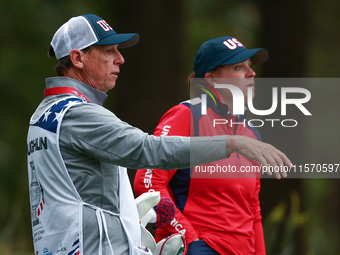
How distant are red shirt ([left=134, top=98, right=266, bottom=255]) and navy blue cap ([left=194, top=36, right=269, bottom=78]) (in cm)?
50

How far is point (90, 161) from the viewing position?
2.14 m

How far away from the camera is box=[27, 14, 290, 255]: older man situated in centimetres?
198

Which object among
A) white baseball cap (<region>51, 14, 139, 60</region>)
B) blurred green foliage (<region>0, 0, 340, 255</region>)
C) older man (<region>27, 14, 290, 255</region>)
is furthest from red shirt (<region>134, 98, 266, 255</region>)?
blurred green foliage (<region>0, 0, 340, 255</region>)

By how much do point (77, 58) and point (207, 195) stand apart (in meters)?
1.19

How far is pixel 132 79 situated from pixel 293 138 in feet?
7.25

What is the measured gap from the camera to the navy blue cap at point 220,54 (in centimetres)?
334

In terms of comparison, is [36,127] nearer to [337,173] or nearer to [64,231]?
[64,231]

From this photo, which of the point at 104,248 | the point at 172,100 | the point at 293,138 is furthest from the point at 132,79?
the point at 104,248

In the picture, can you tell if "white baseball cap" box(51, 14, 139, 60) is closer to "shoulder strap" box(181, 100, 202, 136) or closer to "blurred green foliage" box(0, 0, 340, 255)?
"shoulder strap" box(181, 100, 202, 136)

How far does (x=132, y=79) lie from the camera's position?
5.00 metres

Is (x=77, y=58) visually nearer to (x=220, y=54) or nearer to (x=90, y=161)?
(x=90, y=161)

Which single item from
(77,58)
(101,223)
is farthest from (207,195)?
(77,58)

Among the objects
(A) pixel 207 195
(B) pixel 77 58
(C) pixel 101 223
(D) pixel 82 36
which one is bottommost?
(A) pixel 207 195

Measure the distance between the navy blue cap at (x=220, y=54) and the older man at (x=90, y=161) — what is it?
1285 mm
